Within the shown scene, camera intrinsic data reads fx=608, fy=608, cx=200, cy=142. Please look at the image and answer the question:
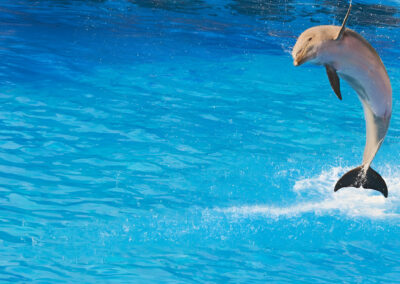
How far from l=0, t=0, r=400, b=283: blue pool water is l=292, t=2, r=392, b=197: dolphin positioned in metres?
1.69

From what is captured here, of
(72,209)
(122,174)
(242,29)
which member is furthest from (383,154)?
(242,29)

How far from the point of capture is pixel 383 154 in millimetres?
6863

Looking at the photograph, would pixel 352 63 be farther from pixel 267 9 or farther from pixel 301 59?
pixel 267 9

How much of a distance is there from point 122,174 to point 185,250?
1439 millimetres

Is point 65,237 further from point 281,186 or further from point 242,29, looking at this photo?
point 242,29

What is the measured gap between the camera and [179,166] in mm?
6105

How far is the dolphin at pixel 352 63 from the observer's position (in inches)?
108

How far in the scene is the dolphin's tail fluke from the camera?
3.68m

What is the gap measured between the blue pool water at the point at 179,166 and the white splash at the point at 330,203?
2 cm

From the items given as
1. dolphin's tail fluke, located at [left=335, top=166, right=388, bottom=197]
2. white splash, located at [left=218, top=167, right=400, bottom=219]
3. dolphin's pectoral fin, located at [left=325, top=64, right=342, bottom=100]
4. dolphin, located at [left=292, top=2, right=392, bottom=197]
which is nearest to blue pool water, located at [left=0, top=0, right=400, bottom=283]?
white splash, located at [left=218, top=167, right=400, bottom=219]

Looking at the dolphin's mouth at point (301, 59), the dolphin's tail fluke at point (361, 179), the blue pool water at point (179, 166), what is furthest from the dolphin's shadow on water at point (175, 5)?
the dolphin's mouth at point (301, 59)

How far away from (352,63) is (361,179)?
1.02 metres

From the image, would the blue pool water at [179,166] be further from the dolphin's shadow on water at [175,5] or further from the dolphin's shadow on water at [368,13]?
the dolphin's shadow on water at [368,13]

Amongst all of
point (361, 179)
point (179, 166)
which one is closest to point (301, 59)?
point (361, 179)
